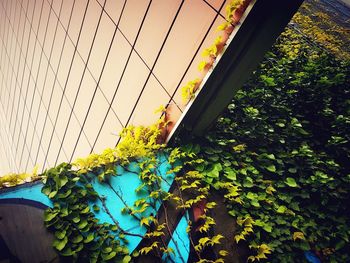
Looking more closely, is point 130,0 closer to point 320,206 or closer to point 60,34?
point 60,34

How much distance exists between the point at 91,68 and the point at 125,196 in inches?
103

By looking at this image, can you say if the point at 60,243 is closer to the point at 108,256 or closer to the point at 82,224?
the point at 82,224

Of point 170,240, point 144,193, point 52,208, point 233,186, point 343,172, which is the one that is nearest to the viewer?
point 52,208

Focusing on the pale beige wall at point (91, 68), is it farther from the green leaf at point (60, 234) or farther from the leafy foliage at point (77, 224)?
the green leaf at point (60, 234)

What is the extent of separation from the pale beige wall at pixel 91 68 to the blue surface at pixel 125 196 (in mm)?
853

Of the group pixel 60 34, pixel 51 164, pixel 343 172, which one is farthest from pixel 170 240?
pixel 60 34

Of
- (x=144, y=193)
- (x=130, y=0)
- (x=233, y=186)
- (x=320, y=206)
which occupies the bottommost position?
(x=320, y=206)

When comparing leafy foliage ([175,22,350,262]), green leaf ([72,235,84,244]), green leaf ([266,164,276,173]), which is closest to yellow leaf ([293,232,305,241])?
leafy foliage ([175,22,350,262])

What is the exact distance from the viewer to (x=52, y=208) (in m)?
2.39

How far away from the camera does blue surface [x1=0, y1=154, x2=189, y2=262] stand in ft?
8.03

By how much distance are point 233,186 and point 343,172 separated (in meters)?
2.06

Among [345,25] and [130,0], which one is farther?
[345,25]

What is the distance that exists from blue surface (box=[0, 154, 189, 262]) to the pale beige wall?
853mm

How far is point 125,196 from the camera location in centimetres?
288
